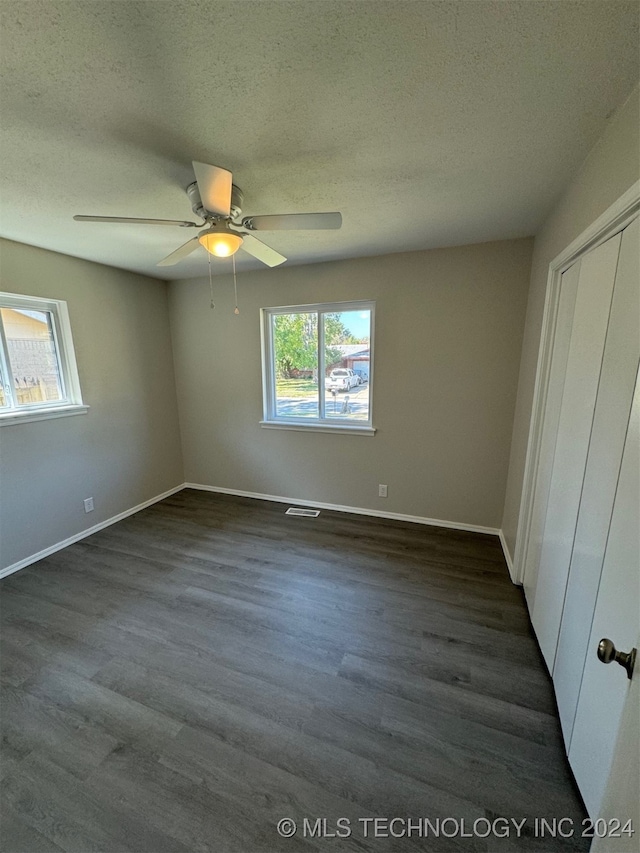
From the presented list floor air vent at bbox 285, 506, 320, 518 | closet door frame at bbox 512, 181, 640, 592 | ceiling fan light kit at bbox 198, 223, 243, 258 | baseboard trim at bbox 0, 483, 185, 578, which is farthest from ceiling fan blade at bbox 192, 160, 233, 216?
baseboard trim at bbox 0, 483, 185, 578

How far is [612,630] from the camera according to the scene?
38.5 inches

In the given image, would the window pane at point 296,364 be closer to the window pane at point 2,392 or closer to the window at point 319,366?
the window at point 319,366

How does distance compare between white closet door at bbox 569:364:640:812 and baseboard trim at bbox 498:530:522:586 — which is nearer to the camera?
white closet door at bbox 569:364:640:812

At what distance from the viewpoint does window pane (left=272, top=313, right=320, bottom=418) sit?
3246 mm

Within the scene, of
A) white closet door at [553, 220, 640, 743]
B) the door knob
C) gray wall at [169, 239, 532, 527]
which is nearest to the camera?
the door knob

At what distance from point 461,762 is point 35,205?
3.38 metres

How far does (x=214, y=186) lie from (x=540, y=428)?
7.09 ft

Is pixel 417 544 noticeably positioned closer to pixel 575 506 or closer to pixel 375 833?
pixel 575 506

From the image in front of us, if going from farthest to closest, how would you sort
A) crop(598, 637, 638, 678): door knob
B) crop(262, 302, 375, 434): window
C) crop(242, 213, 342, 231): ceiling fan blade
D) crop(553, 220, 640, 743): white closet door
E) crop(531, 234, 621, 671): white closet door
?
1. crop(262, 302, 375, 434): window
2. crop(242, 213, 342, 231): ceiling fan blade
3. crop(531, 234, 621, 671): white closet door
4. crop(553, 220, 640, 743): white closet door
5. crop(598, 637, 638, 678): door knob

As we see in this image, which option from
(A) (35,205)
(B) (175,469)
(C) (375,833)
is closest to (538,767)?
(C) (375,833)

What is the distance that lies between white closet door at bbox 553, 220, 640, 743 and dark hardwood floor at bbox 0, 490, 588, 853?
1.16ft

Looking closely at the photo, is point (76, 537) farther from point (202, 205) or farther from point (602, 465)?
point (602, 465)

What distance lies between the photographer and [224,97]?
Result: 1.10 meters

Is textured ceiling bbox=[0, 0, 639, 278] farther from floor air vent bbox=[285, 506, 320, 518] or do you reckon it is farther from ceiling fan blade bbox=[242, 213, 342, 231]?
floor air vent bbox=[285, 506, 320, 518]
